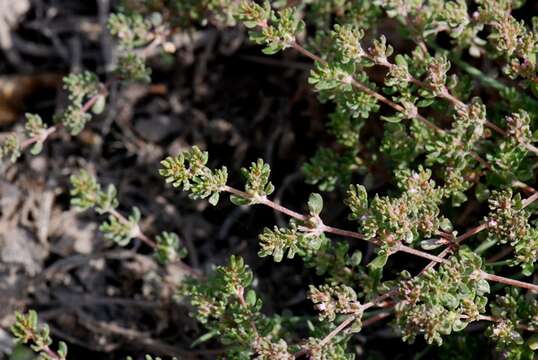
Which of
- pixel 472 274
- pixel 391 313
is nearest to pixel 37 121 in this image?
pixel 391 313

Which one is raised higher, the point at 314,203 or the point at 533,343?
the point at 314,203

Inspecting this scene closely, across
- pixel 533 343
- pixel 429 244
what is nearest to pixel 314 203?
pixel 429 244

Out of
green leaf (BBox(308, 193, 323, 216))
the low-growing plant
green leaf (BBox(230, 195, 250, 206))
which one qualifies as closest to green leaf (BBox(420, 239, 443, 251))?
the low-growing plant

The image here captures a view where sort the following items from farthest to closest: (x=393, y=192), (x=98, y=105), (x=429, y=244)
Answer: (x=98, y=105)
(x=393, y=192)
(x=429, y=244)

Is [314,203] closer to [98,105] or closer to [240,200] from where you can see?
[240,200]

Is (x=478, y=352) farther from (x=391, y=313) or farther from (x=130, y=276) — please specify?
(x=130, y=276)

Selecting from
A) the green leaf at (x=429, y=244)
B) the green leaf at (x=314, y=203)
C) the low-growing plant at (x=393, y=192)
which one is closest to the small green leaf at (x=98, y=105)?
the low-growing plant at (x=393, y=192)

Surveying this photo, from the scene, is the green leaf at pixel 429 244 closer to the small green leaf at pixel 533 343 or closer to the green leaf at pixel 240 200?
the small green leaf at pixel 533 343

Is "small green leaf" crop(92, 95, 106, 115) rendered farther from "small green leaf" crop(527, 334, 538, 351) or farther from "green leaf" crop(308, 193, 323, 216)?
"small green leaf" crop(527, 334, 538, 351)
